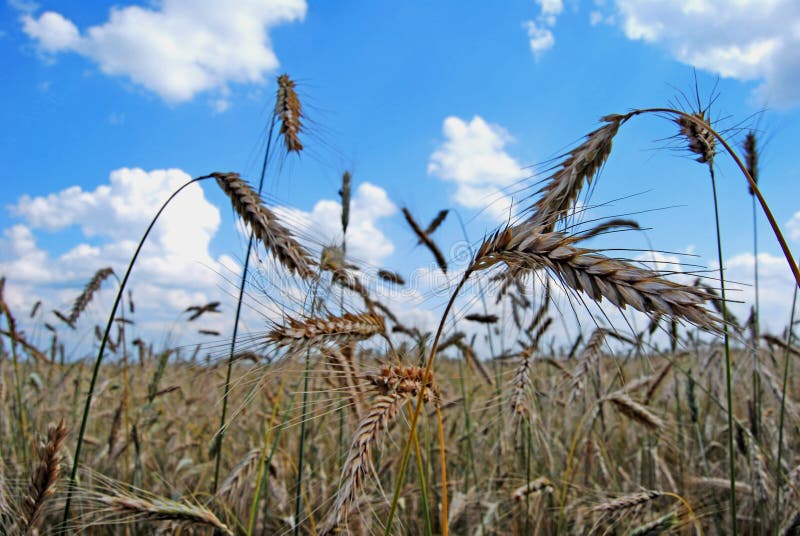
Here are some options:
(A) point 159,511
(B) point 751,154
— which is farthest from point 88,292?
(B) point 751,154

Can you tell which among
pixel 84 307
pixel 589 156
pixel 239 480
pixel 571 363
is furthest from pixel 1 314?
pixel 571 363

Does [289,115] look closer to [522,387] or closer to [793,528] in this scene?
[522,387]

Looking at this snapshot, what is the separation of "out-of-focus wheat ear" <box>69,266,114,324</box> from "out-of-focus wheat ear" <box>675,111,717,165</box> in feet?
12.9

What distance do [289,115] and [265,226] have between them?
110cm

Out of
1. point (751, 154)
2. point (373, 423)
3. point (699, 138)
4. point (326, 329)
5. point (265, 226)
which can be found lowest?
point (373, 423)

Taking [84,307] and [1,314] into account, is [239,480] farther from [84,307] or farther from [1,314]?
[84,307]

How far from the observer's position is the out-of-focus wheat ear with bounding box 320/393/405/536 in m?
1.50

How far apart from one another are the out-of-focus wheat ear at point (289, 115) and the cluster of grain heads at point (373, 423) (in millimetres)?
1706

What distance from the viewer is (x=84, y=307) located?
4.35 meters

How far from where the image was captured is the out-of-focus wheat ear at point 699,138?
224cm

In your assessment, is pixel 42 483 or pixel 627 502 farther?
pixel 627 502

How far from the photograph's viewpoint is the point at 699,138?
7.38 feet

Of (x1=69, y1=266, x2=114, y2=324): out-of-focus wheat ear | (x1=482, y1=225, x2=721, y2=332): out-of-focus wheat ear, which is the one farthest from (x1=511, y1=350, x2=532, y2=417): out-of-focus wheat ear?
(x1=69, y1=266, x2=114, y2=324): out-of-focus wheat ear

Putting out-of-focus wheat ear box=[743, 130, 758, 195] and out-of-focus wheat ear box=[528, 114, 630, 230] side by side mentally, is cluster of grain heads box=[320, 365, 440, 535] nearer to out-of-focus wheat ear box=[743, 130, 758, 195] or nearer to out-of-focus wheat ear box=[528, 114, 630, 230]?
out-of-focus wheat ear box=[528, 114, 630, 230]
